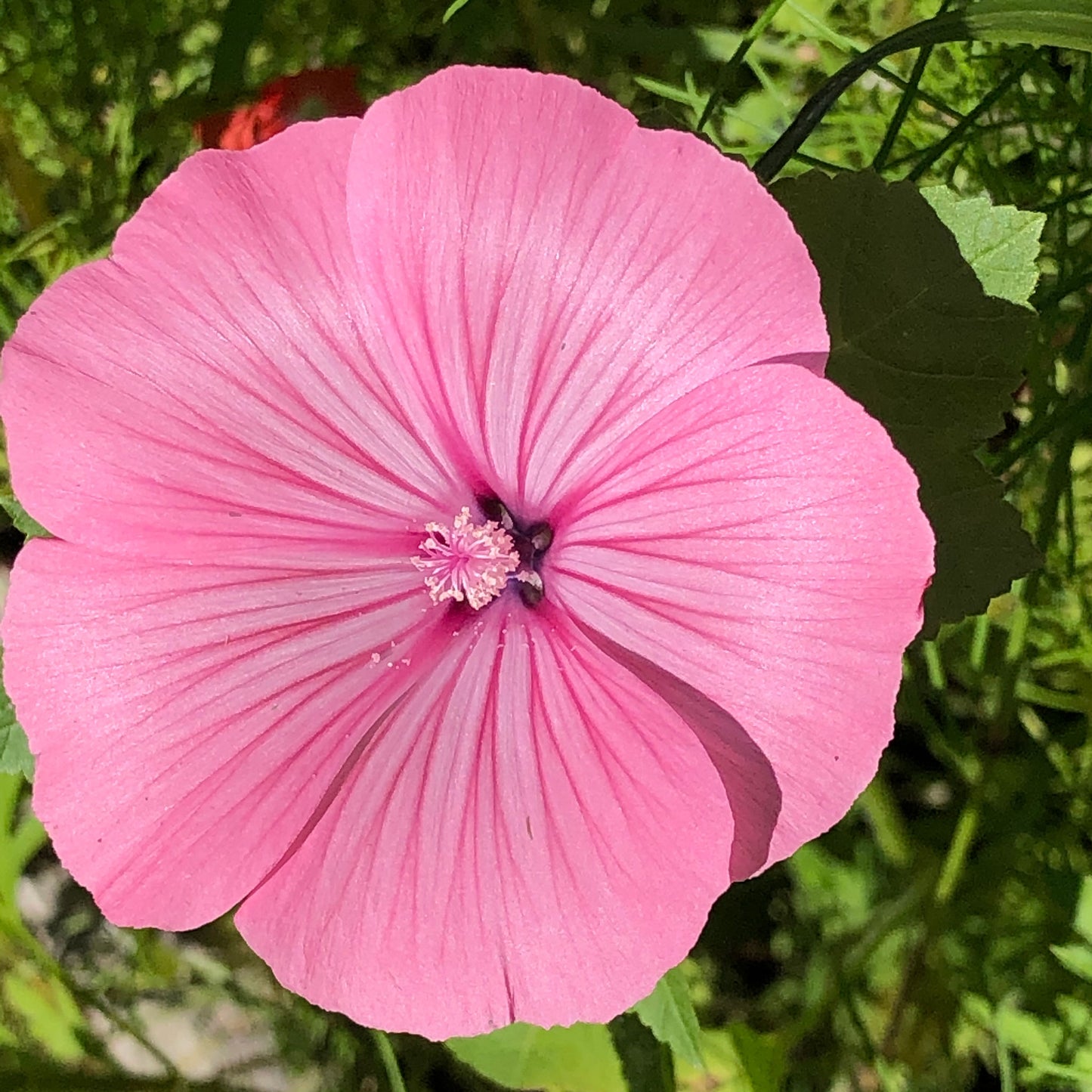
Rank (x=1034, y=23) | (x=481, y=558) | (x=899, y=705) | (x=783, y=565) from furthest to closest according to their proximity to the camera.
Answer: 1. (x=899, y=705)
2. (x=1034, y=23)
3. (x=481, y=558)
4. (x=783, y=565)

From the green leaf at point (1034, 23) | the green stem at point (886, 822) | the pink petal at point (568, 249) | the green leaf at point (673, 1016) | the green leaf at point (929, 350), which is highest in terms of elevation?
the pink petal at point (568, 249)

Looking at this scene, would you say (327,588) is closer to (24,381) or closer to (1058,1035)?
(24,381)

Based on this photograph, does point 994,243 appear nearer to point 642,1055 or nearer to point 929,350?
point 929,350

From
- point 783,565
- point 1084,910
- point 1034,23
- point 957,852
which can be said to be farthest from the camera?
point 957,852

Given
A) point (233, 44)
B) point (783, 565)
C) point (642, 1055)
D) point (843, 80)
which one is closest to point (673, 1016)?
point (642, 1055)

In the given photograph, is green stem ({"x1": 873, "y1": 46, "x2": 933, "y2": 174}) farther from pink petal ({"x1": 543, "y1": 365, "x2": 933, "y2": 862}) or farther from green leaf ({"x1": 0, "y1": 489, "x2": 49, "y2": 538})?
green leaf ({"x1": 0, "y1": 489, "x2": 49, "y2": 538})

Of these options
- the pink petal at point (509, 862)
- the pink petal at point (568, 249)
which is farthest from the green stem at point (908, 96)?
the pink petal at point (509, 862)

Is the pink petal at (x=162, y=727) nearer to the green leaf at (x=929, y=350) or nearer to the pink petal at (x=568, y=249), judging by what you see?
the pink petal at (x=568, y=249)
